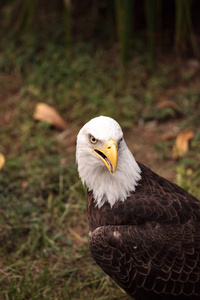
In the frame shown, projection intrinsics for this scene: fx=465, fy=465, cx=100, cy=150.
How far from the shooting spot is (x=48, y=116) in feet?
17.6

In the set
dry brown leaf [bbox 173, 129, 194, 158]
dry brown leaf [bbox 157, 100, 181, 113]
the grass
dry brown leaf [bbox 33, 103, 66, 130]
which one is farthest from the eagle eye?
dry brown leaf [bbox 157, 100, 181, 113]

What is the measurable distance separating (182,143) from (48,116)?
1560mm

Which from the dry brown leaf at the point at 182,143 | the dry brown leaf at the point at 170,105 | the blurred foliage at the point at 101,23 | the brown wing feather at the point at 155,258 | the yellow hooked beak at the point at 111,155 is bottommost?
the brown wing feather at the point at 155,258

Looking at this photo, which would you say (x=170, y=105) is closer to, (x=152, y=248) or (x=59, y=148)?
(x=59, y=148)

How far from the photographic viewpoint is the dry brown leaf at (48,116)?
5.36 meters

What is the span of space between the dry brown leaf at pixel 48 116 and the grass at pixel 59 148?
0.27 feet

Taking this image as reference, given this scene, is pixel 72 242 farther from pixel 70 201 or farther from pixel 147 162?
pixel 147 162

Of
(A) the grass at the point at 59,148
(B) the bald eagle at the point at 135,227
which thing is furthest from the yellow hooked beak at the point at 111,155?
(A) the grass at the point at 59,148

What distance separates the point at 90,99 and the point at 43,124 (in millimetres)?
708

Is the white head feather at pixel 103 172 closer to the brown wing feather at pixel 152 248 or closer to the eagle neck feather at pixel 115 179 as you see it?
the eagle neck feather at pixel 115 179

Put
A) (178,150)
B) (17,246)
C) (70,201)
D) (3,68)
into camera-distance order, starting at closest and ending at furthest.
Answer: (17,246) < (70,201) < (178,150) < (3,68)

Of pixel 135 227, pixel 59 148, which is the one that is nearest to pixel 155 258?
pixel 135 227

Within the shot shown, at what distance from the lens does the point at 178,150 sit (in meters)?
4.94

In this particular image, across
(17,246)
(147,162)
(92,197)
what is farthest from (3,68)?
(92,197)
